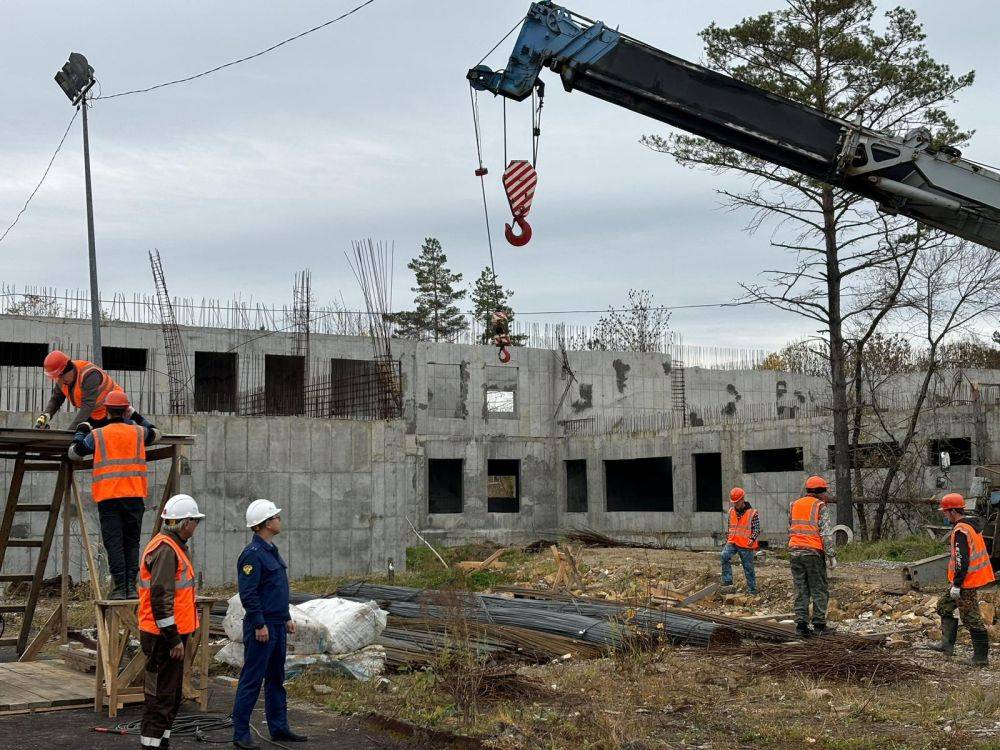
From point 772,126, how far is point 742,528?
7463 mm

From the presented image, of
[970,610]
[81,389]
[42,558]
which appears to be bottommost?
[970,610]

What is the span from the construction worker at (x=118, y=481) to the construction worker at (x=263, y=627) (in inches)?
83.8

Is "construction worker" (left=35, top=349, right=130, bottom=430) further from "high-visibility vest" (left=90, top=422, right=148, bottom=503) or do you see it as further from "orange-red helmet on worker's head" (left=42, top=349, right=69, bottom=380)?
"high-visibility vest" (left=90, top=422, right=148, bottom=503)

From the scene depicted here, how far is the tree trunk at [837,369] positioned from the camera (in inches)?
946

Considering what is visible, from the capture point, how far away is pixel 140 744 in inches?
296

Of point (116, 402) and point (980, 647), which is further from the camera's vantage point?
point (980, 647)

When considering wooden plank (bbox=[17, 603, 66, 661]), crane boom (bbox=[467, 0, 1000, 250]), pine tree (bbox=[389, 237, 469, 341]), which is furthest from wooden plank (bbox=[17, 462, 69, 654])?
pine tree (bbox=[389, 237, 469, 341])

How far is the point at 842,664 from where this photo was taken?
9727 mm

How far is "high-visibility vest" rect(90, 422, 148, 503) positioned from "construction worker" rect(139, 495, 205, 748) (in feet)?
A: 5.93

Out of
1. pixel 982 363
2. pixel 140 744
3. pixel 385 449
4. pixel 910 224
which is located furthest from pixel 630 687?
pixel 982 363

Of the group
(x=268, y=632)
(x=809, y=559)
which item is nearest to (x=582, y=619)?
(x=809, y=559)

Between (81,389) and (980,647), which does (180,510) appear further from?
(980,647)

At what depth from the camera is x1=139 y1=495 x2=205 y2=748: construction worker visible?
702cm

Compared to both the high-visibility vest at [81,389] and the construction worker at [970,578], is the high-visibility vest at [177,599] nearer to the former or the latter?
the high-visibility vest at [81,389]
